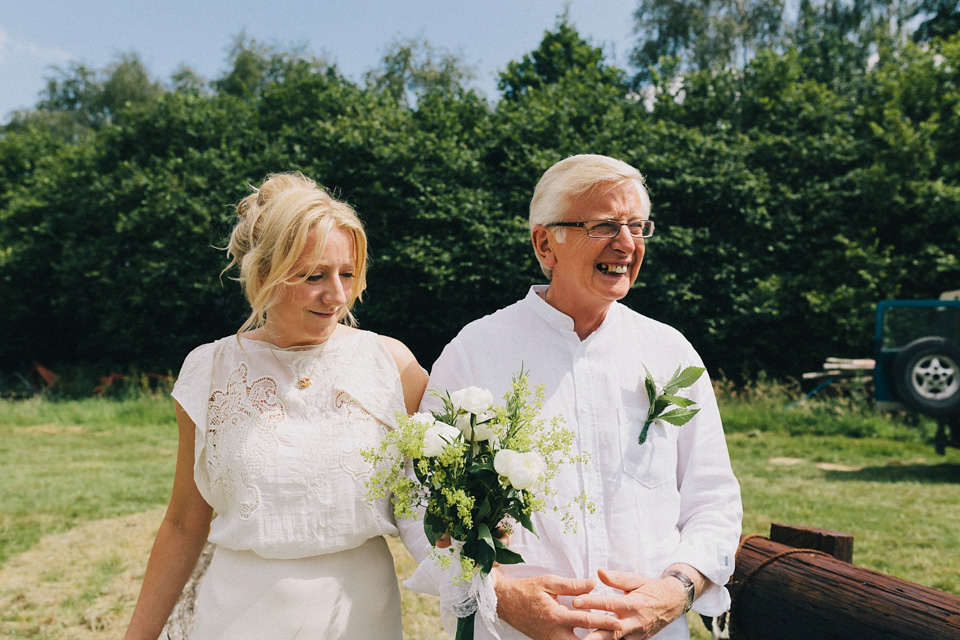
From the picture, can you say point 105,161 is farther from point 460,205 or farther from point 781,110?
point 781,110

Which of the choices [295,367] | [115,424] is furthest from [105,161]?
[295,367]

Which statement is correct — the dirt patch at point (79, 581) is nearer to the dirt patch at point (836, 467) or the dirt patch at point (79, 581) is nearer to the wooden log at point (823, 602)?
the wooden log at point (823, 602)

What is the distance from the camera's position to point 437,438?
1.92 metres

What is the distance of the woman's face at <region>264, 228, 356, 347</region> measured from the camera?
234 centimetres

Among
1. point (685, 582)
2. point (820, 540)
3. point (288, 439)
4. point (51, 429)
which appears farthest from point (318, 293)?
point (51, 429)

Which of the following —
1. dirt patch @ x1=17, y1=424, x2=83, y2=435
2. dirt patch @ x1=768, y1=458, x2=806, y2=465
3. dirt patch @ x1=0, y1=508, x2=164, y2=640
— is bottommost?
dirt patch @ x1=17, y1=424, x2=83, y2=435

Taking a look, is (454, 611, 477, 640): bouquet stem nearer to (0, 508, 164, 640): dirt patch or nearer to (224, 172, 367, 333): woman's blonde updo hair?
(224, 172, 367, 333): woman's blonde updo hair

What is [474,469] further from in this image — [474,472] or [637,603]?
[637,603]

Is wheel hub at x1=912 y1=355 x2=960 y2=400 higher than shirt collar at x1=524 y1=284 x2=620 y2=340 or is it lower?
lower

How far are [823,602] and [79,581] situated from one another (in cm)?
565

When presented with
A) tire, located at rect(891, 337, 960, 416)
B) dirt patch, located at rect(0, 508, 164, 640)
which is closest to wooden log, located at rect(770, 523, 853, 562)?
dirt patch, located at rect(0, 508, 164, 640)

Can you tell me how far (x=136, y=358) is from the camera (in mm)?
21188

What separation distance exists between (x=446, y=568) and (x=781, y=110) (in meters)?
18.6

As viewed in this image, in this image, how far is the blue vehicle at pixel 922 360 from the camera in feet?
30.9
